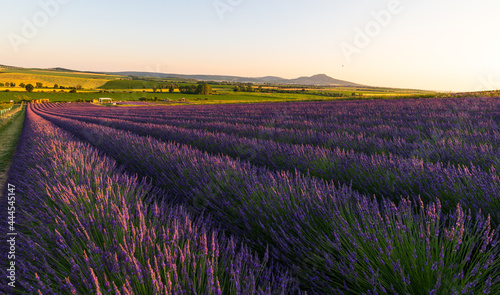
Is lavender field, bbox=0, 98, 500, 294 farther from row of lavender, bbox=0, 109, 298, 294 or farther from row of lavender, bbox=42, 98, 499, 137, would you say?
row of lavender, bbox=42, 98, 499, 137

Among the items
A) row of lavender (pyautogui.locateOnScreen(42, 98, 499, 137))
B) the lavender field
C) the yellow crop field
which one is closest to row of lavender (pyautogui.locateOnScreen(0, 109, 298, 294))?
the lavender field

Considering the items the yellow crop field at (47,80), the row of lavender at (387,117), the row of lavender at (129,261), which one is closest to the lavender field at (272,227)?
the row of lavender at (129,261)

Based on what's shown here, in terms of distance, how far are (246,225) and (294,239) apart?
529 millimetres

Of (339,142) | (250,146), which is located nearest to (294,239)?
(250,146)

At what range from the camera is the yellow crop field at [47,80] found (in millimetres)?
75875

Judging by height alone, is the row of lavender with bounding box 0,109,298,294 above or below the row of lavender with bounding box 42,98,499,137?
below

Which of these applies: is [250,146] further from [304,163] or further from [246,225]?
[246,225]

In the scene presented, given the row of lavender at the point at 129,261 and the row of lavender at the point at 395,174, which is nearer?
the row of lavender at the point at 129,261

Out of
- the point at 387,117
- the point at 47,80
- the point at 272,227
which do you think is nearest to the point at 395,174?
the point at 272,227

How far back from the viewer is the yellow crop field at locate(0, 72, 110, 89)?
249ft

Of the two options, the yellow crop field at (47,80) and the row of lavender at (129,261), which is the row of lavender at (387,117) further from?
the yellow crop field at (47,80)

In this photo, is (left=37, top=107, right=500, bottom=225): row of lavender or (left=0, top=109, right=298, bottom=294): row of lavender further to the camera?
(left=37, top=107, right=500, bottom=225): row of lavender

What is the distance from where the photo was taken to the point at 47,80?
83562 millimetres

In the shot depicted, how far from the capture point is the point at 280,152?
4.12 meters
